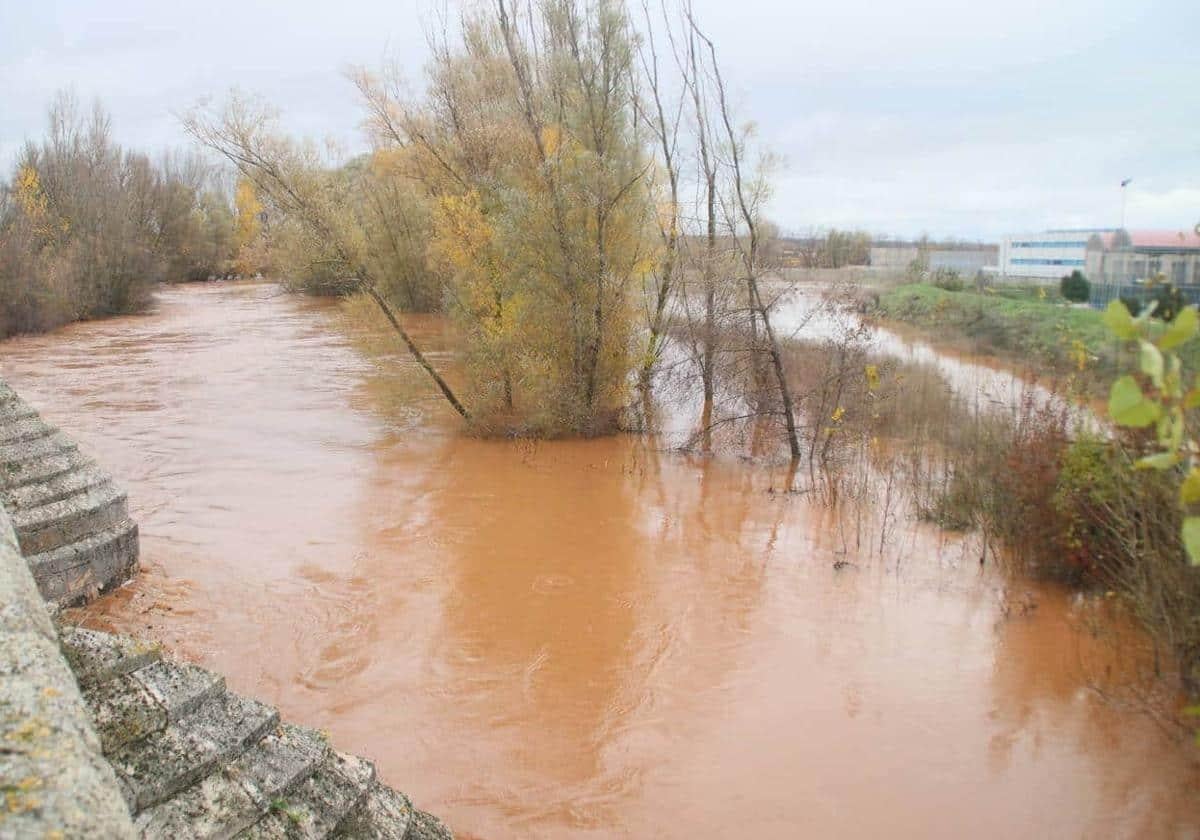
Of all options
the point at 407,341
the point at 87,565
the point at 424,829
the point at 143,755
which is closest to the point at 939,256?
the point at 407,341

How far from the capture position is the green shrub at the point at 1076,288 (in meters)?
13.0

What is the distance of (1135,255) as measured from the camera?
1003cm

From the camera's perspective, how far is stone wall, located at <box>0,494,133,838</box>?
1838 mm

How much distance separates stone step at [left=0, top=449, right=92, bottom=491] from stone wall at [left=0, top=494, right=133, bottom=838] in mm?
4870

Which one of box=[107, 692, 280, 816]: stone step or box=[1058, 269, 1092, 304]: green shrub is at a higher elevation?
box=[1058, 269, 1092, 304]: green shrub

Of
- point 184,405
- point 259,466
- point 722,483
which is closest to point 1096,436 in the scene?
point 722,483

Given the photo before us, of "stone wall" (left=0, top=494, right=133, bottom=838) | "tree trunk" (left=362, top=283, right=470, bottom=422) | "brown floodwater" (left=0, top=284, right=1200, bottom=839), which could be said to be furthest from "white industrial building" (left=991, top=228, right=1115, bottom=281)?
"stone wall" (left=0, top=494, right=133, bottom=838)

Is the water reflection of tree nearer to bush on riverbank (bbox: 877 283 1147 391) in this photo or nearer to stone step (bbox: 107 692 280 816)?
stone step (bbox: 107 692 280 816)

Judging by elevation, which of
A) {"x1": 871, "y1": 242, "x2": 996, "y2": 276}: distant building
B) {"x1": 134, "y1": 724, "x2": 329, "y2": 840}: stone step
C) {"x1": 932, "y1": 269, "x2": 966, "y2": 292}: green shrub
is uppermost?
{"x1": 871, "y1": 242, "x2": 996, "y2": 276}: distant building

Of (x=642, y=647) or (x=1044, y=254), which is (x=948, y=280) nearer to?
(x=1044, y=254)

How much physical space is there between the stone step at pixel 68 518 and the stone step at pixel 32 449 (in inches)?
A: 15.1

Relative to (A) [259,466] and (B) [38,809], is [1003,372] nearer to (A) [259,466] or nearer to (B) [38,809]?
(A) [259,466]

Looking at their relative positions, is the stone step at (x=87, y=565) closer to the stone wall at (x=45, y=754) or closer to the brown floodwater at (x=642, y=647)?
the brown floodwater at (x=642, y=647)

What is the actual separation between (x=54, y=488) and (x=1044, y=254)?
58.1 ft
